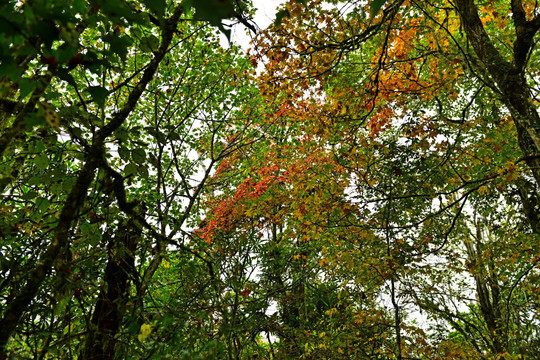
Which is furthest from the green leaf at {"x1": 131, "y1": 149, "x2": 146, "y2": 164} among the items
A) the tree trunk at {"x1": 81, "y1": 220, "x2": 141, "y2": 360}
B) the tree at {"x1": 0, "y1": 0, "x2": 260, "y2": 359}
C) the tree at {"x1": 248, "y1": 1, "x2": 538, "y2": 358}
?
the tree at {"x1": 248, "y1": 1, "x2": 538, "y2": 358}

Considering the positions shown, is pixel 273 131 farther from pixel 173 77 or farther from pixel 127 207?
pixel 127 207

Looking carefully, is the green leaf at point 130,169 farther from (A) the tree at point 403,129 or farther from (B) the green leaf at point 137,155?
(A) the tree at point 403,129

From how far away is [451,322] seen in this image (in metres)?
8.17

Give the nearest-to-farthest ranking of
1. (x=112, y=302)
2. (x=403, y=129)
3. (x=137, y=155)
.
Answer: (x=137, y=155), (x=112, y=302), (x=403, y=129)

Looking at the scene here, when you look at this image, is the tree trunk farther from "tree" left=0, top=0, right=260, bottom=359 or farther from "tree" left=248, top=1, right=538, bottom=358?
"tree" left=248, top=1, right=538, bottom=358

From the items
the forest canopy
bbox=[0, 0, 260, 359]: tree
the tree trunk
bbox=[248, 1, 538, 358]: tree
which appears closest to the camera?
bbox=[0, 0, 260, 359]: tree

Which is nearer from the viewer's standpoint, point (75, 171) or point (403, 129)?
point (75, 171)

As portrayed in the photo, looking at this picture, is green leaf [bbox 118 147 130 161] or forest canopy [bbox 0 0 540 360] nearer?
green leaf [bbox 118 147 130 161]

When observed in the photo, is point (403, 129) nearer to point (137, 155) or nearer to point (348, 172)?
point (348, 172)

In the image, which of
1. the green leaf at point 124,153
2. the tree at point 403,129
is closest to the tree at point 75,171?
the green leaf at point 124,153

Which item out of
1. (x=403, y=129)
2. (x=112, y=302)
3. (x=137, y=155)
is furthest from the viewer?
(x=403, y=129)

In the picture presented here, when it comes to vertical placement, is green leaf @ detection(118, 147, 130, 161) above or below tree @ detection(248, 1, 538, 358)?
below

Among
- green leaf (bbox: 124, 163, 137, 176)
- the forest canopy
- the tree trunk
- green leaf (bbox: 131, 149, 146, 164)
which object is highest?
the forest canopy

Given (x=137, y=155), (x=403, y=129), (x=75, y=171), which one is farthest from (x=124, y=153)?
(x=403, y=129)
